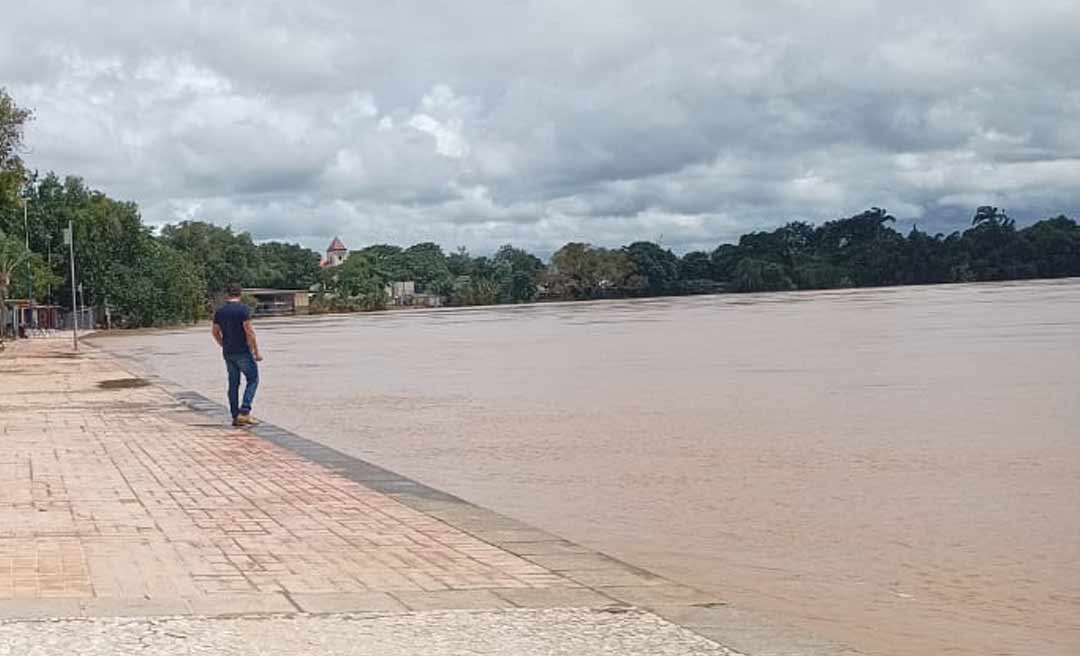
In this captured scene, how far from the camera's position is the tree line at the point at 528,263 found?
90.8 meters

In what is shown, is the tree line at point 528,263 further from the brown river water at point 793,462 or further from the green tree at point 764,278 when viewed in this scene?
the brown river water at point 793,462

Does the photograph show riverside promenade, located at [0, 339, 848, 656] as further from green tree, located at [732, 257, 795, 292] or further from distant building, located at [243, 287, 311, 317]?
green tree, located at [732, 257, 795, 292]

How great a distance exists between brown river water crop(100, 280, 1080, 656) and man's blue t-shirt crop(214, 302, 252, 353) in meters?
1.40

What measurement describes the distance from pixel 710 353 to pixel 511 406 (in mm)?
13079

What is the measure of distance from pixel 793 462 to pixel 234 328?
6.88 metres

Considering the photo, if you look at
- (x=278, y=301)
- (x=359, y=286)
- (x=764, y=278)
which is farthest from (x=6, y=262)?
Result: (x=764, y=278)

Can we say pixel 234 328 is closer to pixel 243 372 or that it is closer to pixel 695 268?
pixel 243 372

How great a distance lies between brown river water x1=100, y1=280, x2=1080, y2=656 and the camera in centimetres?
759

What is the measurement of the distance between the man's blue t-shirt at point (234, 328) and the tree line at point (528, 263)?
75.4 meters

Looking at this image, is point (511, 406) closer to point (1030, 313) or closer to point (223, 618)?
point (223, 618)

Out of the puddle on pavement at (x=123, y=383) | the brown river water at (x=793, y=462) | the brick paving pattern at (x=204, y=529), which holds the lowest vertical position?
the brown river water at (x=793, y=462)

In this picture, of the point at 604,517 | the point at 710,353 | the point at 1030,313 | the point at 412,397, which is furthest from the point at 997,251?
the point at 604,517

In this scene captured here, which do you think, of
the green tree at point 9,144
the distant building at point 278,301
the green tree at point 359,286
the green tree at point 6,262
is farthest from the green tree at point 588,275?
the green tree at point 9,144

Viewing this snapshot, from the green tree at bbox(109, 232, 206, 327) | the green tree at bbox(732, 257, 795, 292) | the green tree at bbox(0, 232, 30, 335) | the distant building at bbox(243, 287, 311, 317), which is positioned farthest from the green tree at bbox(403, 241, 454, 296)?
the green tree at bbox(0, 232, 30, 335)
